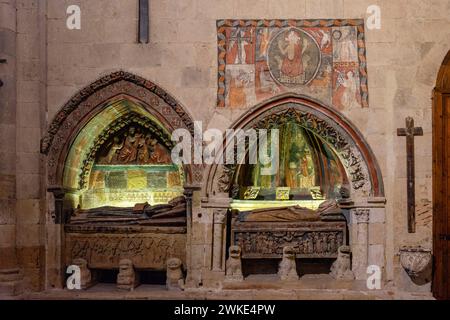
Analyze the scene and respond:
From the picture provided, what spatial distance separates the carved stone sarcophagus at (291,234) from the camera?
7039 mm

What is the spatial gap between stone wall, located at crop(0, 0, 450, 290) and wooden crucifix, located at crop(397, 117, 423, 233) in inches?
2.5

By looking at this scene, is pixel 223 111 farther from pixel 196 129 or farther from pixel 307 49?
pixel 307 49

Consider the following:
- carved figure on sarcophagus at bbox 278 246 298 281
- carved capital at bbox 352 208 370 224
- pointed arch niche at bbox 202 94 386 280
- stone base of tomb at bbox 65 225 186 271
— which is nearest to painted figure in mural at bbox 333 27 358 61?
pointed arch niche at bbox 202 94 386 280

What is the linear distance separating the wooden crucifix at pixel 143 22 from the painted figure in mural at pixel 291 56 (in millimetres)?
1712

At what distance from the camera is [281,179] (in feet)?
26.0

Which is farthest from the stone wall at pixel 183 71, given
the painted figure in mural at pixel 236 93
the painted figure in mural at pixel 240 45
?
the painted figure in mural at pixel 240 45

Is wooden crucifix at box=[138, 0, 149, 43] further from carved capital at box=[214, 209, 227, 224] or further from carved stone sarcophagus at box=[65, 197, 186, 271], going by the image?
carved capital at box=[214, 209, 227, 224]

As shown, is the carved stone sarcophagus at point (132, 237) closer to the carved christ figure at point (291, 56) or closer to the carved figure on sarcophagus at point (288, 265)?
the carved figure on sarcophagus at point (288, 265)

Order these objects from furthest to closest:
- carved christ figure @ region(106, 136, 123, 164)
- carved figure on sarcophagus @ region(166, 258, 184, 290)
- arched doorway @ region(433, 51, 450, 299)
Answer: carved christ figure @ region(106, 136, 123, 164), carved figure on sarcophagus @ region(166, 258, 184, 290), arched doorway @ region(433, 51, 450, 299)

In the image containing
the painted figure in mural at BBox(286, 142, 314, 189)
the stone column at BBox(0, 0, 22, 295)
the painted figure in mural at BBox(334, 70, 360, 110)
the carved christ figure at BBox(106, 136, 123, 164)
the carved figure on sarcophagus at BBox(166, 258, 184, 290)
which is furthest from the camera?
the painted figure in mural at BBox(286, 142, 314, 189)

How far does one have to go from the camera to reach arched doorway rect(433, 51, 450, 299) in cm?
673

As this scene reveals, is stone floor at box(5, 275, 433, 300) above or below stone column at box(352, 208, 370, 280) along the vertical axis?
below

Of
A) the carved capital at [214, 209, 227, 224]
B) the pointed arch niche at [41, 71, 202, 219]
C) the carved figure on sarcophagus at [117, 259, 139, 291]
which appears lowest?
the carved figure on sarcophagus at [117, 259, 139, 291]

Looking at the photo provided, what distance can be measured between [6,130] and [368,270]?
4.78 m
